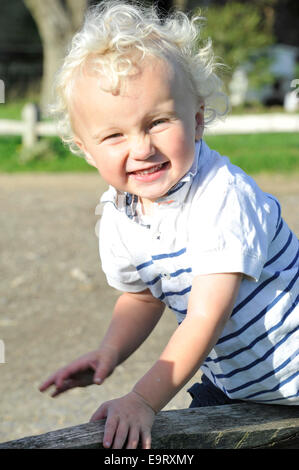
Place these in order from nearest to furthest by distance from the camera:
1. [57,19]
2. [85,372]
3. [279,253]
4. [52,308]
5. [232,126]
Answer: [279,253], [85,372], [52,308], [232,126], [57,19]

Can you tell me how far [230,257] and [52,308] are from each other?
3.23 m

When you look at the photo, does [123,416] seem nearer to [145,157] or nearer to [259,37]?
[145,157]

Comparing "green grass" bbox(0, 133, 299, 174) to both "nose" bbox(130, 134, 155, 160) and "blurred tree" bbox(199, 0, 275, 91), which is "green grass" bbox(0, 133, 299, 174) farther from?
"nose" bbox(130, 134, 155, 160)

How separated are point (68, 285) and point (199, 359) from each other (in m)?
3.53

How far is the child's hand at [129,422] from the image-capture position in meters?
1.46

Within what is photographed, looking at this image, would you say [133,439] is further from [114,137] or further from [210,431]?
[114,137]

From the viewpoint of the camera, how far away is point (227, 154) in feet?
33.5

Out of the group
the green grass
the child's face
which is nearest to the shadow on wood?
the child's face

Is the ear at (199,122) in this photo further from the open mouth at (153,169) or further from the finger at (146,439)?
the finger at (146,439)

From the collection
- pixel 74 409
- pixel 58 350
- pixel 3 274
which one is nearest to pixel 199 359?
pixel 74 409

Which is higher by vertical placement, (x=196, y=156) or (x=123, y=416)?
(x=196, y=156)

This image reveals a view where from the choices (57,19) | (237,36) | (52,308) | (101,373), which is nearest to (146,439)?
(101,373)

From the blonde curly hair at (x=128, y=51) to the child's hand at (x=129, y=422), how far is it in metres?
0.70
